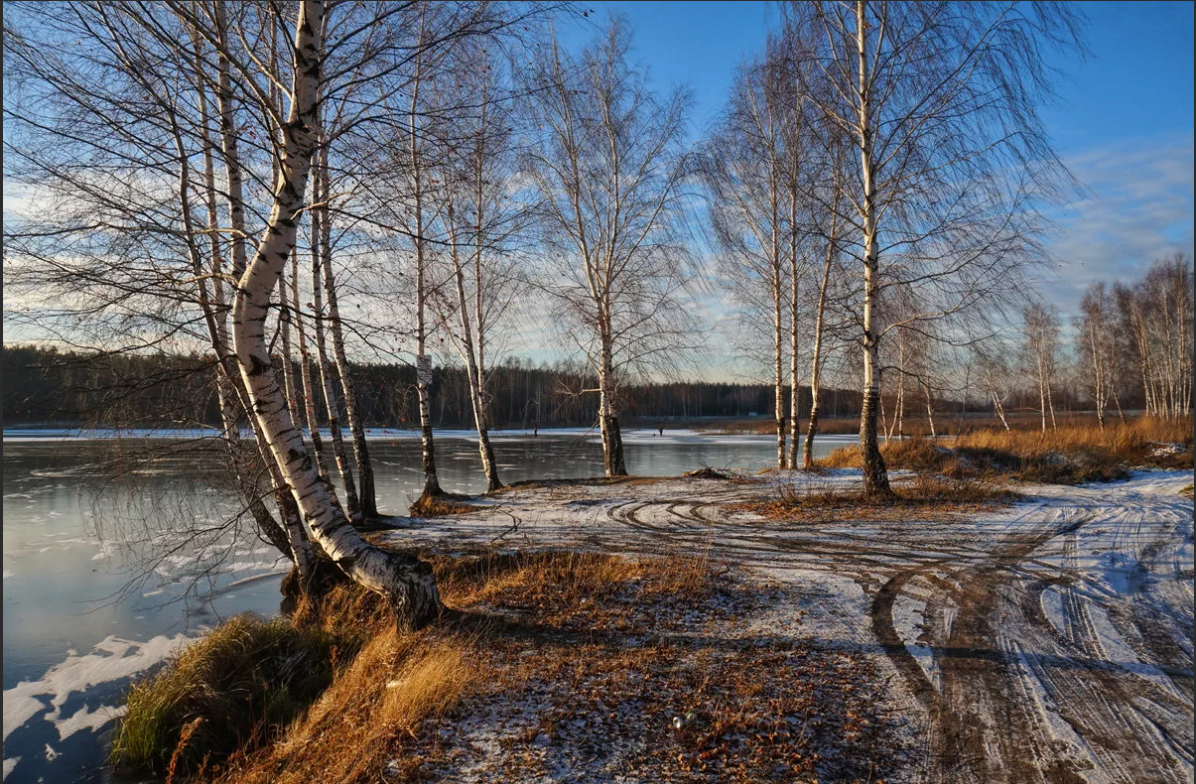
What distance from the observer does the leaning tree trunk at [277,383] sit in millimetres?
4559

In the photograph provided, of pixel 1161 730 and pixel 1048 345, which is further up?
pixel 1048 345

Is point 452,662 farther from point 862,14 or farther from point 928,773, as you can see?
point 862,14

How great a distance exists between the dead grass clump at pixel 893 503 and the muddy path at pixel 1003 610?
48 cm

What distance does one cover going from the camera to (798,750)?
11.3ft

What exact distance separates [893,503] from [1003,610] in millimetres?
5569

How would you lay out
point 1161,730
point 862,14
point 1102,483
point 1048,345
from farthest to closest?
point 1048,345, point 1102,483, point 862,14, point 1161,730

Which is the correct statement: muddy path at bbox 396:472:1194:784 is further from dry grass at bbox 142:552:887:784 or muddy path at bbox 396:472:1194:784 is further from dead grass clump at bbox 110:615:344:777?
dead grass clump at bbox 110:615:344:777

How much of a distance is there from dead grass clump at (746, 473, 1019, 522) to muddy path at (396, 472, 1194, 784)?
484mm

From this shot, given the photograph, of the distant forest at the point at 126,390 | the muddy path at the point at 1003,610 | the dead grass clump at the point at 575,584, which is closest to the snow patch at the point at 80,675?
the distant forest at the point at 126,390

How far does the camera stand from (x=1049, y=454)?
16.9 meters

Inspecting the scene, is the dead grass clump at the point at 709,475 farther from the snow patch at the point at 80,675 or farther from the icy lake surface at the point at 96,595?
the snow patch at the point at 80,675

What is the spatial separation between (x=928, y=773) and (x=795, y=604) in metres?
2.43

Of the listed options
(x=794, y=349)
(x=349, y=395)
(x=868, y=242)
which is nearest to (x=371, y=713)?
(x=349, y=395)

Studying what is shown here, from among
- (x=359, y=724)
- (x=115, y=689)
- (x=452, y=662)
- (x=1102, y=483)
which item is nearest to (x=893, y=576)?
(x=452, y=662)
